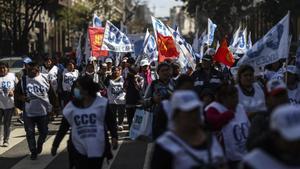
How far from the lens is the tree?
4481 centimetres

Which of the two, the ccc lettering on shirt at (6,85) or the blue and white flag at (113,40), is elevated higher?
the blue and white flag at (113,40)

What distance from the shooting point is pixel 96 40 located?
18.3 metres

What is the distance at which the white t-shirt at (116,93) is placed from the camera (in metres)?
14.9

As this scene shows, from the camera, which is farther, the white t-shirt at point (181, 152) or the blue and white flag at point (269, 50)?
the blue and white flag at point (269, 50)

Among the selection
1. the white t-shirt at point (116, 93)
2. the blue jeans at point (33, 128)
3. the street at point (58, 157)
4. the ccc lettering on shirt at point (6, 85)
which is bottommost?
the street at point (58, 157)

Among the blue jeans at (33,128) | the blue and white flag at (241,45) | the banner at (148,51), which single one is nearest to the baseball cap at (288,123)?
the blue jeans at (33,128)

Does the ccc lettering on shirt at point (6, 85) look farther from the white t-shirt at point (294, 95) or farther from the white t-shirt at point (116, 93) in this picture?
the white t-shirt at point (294, 95)

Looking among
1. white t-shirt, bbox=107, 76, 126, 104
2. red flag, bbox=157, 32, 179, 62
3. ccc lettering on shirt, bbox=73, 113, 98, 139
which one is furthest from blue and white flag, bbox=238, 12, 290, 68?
white t-shirt, bbox=107, 76, 126, 104

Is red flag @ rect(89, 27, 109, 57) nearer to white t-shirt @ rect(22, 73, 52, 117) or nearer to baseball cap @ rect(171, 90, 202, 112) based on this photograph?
white t-shirt @ rect(22, 73, 52, 117)

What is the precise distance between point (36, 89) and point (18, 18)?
35729mm

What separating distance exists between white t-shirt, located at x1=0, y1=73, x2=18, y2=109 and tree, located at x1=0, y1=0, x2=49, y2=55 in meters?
31.6

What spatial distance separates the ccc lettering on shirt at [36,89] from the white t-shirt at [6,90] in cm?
165

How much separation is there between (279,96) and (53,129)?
11.4m

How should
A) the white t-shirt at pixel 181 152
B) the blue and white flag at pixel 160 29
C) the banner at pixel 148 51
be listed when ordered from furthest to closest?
the banner at pixel 148 51
the blue and white flag at pixel 160 29
the white t-shirt at pixel 181 152
